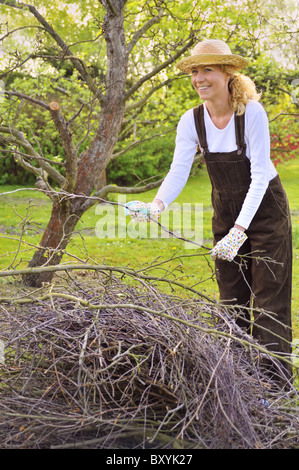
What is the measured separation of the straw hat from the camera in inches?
118

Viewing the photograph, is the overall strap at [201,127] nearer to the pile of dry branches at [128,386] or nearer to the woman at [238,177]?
the woman at [238,177]

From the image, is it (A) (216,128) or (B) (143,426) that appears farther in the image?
(A) (216,128)

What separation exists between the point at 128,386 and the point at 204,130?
5.10 feet

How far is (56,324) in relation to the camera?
2332 millimetres

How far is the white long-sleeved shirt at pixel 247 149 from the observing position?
9.55 ft

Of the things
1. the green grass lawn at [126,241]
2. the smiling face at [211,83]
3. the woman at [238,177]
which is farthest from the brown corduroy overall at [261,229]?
the green grass lawn at [126,241]

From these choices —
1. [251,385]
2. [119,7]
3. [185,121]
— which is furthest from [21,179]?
[251,385]

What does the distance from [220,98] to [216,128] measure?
160 millimetres

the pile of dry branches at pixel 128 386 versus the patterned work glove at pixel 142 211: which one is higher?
the patterned work glove at pixel 142 211

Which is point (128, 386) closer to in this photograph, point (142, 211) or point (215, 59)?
point (142, 211)

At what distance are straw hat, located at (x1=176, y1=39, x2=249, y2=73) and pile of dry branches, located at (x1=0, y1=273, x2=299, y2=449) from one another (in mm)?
1311

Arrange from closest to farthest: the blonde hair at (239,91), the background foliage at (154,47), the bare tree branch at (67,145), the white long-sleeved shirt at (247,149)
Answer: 1. the white long-sleeved shirt at (247,149)
2. the blonde hair at (239,91)
3. the bare tree branch at (67,145)
4. the background foliage at (154,47)

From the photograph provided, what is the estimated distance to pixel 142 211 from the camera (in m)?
2.87
